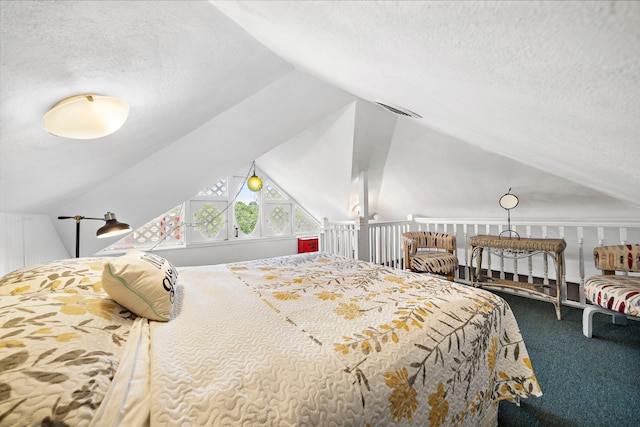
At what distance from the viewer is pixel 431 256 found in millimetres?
3135

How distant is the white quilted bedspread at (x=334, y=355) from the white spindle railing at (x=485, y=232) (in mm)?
2339

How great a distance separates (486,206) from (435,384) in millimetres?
3554

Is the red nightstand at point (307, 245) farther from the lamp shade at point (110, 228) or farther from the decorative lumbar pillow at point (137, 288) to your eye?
the decorative lumbar pillow at point (137, 288)

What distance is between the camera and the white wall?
4.86ft

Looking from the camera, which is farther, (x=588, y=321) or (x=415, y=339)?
(x=588, y=321)

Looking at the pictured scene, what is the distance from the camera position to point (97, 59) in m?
0.82

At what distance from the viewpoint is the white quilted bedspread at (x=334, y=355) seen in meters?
0.61

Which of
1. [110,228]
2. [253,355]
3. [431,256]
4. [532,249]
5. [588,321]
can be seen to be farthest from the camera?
[431,256]

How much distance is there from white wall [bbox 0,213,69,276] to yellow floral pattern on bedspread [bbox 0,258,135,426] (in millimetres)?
826

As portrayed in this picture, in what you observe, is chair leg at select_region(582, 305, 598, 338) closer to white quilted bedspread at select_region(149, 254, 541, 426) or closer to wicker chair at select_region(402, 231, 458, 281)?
wicker chair at select_region(402, 231, 458, 281)

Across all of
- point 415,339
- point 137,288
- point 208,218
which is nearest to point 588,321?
point 415,339

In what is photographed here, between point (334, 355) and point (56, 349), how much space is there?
73cm

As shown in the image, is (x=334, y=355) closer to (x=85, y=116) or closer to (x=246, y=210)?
(x=85, y=116)

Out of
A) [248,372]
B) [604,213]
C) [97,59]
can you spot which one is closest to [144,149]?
[97,59]
